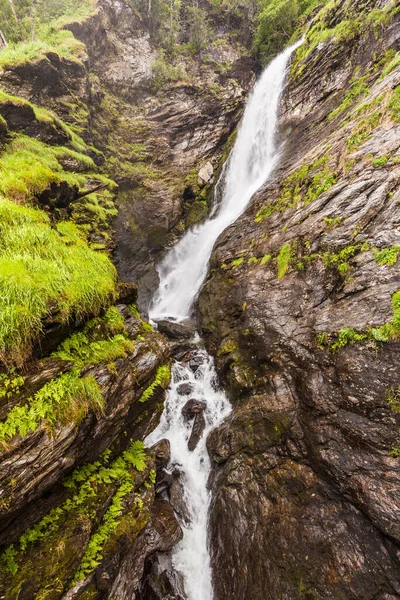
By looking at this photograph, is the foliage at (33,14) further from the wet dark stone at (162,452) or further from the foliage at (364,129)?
the wet dark stone at (162,452)

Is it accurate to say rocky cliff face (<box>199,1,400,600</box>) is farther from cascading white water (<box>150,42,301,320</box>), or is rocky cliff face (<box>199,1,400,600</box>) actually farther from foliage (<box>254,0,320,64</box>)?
foliage (<box>254,0,320,64</box>)

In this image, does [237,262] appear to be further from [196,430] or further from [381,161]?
[196,430]

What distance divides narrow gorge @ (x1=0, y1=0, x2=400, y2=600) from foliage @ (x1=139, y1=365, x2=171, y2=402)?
0.05 meters

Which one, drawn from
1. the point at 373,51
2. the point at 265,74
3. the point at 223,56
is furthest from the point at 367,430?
the point at 223,56

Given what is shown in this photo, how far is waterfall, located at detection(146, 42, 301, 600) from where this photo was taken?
597cm

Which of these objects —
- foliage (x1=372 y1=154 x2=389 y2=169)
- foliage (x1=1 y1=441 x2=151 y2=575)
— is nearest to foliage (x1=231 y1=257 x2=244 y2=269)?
foliage (x1=372 y1=154 x2=389 y2=169)

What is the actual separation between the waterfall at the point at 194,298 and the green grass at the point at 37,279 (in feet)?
14.3

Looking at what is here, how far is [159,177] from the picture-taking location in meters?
18.1

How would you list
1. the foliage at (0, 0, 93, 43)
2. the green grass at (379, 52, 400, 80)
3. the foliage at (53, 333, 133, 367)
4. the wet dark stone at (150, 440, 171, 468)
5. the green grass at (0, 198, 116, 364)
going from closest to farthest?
1. the green grass at (0, 198, 116, 364)
2. the foliage at (53, 333, 133, 367)
3. the wet dark stone at (150, 440, 171, 468)
4. the green grass at (379, 52, 400, 80)
5. the foliage at (0, 0, 93, 43)

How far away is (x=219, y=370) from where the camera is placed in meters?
8.94

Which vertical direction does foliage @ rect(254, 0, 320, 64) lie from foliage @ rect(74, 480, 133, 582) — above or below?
above

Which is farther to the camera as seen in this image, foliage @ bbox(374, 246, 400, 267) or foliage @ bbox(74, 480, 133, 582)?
foliage @ bbox(374, 246, 400, 267)

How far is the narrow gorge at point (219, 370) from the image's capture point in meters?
4.04

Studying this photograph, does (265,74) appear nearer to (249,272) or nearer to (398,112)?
(398,112)
